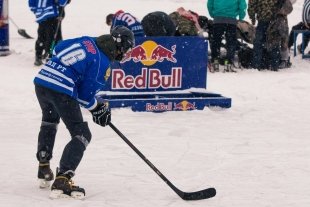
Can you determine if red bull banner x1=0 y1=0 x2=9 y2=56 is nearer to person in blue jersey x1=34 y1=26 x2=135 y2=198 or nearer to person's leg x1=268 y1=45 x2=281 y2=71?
person's leg x1=268 y1=45 x2=281 y2=71

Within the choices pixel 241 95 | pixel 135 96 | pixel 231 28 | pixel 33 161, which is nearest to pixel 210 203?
pixel 33 161

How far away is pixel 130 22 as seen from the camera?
10281 mm

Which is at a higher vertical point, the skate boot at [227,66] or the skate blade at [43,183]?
the skate boot at [227,66]

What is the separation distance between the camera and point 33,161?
7.34m

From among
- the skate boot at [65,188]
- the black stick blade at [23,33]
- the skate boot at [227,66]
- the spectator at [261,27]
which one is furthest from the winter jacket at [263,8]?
the skate boot at [65,188]

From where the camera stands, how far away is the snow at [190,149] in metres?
6.25

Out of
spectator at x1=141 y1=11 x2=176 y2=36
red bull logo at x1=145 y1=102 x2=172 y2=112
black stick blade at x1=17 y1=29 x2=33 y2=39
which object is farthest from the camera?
black stick blade at x1=17 y1=29 x2=33 y2=39

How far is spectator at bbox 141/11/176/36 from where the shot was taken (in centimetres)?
1045

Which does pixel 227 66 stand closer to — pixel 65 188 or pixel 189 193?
pixel 189 193

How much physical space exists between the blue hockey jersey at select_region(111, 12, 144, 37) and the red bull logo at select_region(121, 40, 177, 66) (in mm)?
381

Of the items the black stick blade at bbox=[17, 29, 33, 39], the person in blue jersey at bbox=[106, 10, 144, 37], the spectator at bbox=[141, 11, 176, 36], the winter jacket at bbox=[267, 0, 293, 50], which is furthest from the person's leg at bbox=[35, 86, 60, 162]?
the black stick blade at bbox=[17, 29, 33, 39]

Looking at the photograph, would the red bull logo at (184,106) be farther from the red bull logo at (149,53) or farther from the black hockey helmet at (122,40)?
the black hockey helmet at (122,40)

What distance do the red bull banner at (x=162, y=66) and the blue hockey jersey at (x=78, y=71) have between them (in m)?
3.96

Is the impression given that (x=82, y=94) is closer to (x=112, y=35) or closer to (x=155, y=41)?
(x=112, y=35)
